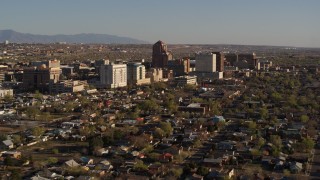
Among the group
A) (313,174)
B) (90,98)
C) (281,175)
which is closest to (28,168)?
(281,175)

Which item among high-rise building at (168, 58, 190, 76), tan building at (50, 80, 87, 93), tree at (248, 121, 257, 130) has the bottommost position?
tree at (248, 121, 257, 130)

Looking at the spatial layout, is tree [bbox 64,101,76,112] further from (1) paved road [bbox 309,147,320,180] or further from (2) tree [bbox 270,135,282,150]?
(1) paved road [bbox 309,147,320,180]

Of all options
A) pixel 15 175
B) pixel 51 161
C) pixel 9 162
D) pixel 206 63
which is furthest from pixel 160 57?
pixel 15 175

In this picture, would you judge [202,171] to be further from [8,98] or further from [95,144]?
[8,98]

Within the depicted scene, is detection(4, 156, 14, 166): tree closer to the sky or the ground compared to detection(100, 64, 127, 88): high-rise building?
closer to the ground

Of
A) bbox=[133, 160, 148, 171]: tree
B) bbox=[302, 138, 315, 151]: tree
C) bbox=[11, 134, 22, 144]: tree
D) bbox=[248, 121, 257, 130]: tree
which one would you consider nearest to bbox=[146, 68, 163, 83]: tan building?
bbox=[248, 121, 257, 130]: tree

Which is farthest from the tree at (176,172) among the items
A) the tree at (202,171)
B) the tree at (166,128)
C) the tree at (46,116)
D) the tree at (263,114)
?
the tree at (46,116)

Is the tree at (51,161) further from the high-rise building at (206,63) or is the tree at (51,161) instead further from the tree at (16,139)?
the high-rise building at (206,63)

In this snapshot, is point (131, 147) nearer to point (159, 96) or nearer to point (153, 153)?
point (153, 153)
